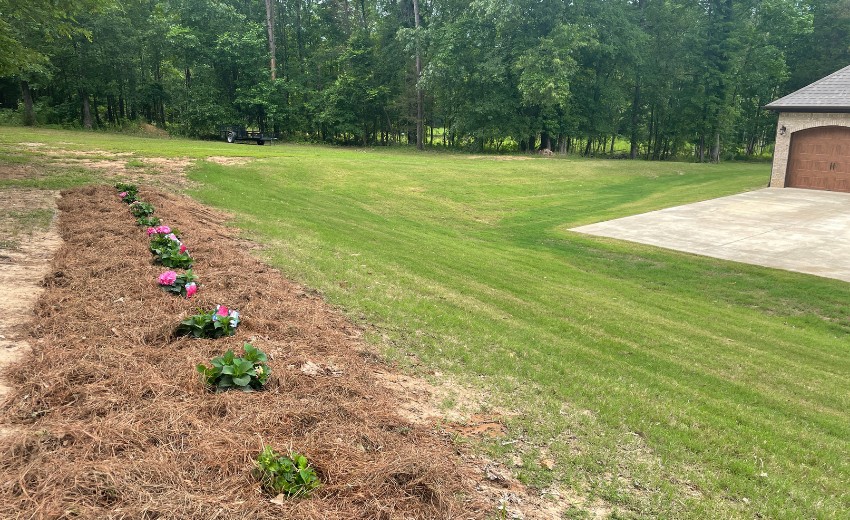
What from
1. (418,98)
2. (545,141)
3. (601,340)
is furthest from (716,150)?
(601,340)

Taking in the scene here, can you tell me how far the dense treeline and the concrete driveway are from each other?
1498 centimetres

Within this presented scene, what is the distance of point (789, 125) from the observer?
24719 mm

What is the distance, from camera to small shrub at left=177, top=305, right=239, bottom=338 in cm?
479

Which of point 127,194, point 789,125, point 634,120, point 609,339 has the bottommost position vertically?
point 609,339

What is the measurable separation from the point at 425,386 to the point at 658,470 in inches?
75.7

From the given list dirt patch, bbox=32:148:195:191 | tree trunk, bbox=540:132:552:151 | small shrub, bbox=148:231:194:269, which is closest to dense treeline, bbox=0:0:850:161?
tree trunk, bbox=540:132:552:151

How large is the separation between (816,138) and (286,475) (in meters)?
28.2

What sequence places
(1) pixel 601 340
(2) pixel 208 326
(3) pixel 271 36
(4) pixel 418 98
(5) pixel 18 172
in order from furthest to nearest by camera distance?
(3) pixel 271 36 < (4) pixel 418 98 < (5) pixel 18 172 < (1) pixel 601 340 < (2) pixel 208 326

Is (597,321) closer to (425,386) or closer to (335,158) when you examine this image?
(425,386)

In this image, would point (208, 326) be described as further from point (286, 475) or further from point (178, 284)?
point (286, 475)

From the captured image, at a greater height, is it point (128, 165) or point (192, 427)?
point (128, 165)

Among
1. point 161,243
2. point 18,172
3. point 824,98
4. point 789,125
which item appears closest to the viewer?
point 161,243

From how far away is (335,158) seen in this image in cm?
2625

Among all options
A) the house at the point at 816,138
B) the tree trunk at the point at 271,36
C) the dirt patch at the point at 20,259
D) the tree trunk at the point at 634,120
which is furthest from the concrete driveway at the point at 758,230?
the tree trunk at the point at 271,36
